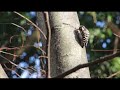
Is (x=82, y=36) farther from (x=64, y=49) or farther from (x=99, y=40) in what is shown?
(x=99, y=40)

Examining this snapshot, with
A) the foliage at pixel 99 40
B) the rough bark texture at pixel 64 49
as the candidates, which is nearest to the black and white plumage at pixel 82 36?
the rough bark texture at pixel 64 49

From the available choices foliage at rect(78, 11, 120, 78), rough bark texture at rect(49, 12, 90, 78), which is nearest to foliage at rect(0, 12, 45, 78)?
rough bark texture at rect(49, 12, 90, 78)

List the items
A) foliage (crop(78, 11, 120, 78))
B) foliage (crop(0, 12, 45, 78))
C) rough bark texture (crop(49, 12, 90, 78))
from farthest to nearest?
foliage (crop(78, 11, 120, 78)) < foliage (crop(0, 12, 45, 78)) < rough bark texture (crop(49, 12, 90, 78))

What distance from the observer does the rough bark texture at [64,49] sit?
78 centimetres

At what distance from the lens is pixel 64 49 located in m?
0.80

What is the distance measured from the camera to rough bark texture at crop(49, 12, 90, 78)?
30.8 inches

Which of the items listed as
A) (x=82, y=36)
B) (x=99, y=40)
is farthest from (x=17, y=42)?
(x=82, y=36)

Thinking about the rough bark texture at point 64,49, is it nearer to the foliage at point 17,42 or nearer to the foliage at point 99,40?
the foliage at point 17,42

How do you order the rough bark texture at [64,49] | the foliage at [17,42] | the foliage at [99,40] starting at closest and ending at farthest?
the rough bark texture at [64,49] → the foliage at [17,42] → the foliage at [99,40]

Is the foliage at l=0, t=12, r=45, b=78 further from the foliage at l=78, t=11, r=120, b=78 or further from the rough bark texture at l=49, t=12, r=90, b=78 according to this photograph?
the foliage at l=78, t=11, r=120, b=78
